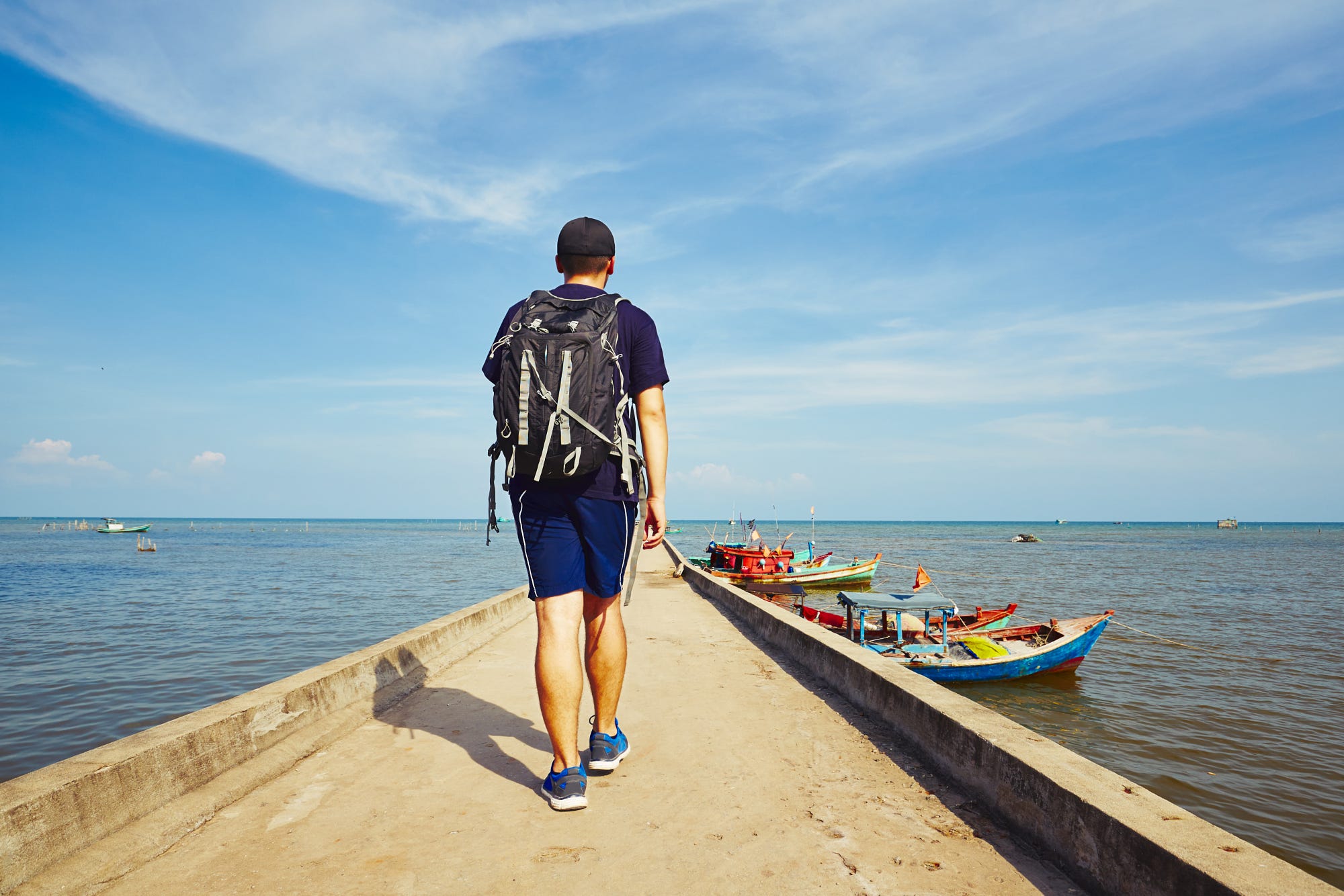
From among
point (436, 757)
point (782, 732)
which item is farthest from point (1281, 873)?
point (436, 757)

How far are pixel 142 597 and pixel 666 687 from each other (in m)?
22.8

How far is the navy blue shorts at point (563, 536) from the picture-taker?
279 cm

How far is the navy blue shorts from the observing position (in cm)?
279

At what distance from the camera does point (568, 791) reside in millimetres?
2652

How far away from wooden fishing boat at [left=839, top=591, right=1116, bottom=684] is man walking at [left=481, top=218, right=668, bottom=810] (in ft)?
22.2

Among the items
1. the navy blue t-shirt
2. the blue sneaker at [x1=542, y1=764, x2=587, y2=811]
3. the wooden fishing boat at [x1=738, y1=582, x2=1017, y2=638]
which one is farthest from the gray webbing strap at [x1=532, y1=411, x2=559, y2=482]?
the wooden fishing boat at [x1=738, y1=582, x2=1017, y2=638]

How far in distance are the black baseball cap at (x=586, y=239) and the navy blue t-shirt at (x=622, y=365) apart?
147 mm

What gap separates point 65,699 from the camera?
919 centimetres

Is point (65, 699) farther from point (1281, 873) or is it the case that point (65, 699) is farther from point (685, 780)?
point (1281, 873)

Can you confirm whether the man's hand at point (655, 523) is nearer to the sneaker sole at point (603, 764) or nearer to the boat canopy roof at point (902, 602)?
the sneaker sole at point (603, 764)

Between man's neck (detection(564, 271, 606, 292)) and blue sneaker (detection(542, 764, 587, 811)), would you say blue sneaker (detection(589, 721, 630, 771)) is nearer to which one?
blue sneaker (detection(542, 764, 587, 811))

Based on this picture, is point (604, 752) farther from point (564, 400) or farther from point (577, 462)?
point (564, 400)

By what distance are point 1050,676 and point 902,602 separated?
11.7 ft

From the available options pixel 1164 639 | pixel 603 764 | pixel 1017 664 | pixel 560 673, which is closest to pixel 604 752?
pixel 603 764
